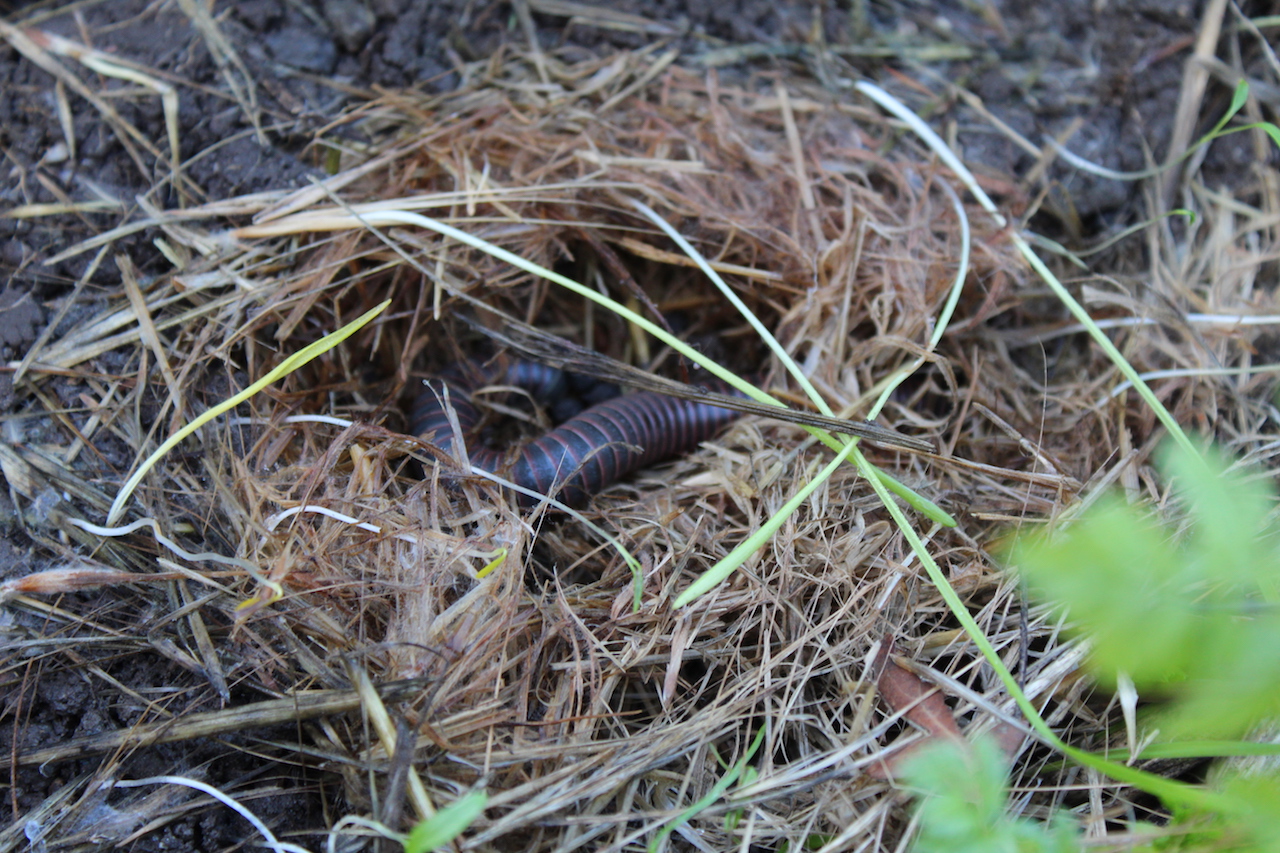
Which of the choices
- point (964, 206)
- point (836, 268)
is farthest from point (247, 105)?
point (964, 206)

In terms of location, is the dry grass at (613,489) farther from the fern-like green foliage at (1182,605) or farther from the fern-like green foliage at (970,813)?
the fern-like green foliage at (1182,605)

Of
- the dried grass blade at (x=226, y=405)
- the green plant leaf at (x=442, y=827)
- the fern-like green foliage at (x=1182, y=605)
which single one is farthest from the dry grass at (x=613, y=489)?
the fern-like green foliage at (x=1182, y=605)

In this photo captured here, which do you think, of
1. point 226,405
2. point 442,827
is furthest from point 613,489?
point 442,827

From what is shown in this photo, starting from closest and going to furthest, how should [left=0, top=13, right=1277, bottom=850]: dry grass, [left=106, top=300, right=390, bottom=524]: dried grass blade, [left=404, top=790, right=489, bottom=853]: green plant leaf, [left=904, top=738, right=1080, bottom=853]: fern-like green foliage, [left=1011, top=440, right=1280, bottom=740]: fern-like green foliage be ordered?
[left=1011, top=440, right=1280, bottom=740]: fern-like green foliage → [left=904, top=738, right=1080, bottom=853]: fern-like green foliage → [left=404, top=790, right=489, bottom=853]: green plant leaf → [left=0, top=13, right=1277, bottom=850]: dry grass → [left=106, top=300, right=390, bottom=524]: dried grass blade

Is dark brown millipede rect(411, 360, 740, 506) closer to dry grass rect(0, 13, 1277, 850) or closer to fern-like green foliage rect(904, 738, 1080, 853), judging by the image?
dry grass rect(0, 13, 1277, 850)

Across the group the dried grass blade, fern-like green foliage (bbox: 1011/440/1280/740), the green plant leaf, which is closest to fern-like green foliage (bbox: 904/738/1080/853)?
fern-like green foliage (bbox: 1011/440/1280/740)
